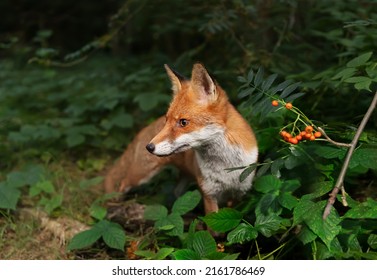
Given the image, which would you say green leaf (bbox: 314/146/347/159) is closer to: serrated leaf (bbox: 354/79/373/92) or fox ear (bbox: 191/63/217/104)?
serrated leaf (bbox: 354/79/373/92)

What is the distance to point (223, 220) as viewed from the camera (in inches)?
114

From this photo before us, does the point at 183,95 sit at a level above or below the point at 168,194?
above

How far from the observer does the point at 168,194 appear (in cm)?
414

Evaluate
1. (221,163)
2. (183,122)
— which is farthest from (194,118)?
(221,163)

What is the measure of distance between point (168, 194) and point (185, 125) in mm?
1375

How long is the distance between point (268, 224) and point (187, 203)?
0.66 metres

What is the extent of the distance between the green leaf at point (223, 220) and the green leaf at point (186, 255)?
22cm

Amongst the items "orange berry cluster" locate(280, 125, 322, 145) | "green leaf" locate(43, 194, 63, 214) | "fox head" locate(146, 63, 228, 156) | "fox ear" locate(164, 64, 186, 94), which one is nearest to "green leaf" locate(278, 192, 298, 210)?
"fox head" locate(146, 63, 228, 156)

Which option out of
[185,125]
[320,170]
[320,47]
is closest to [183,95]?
[185,125]

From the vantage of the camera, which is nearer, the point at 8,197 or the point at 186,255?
the point at 186,255

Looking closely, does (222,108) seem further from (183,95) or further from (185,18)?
(185,18)

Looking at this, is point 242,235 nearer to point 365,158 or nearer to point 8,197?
point 365,158

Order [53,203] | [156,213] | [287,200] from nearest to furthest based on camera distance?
1. [287,200]
2. [156,213]
3. [53,203]

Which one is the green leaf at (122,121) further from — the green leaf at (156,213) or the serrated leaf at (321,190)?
the serrated leaf at (321,190)
